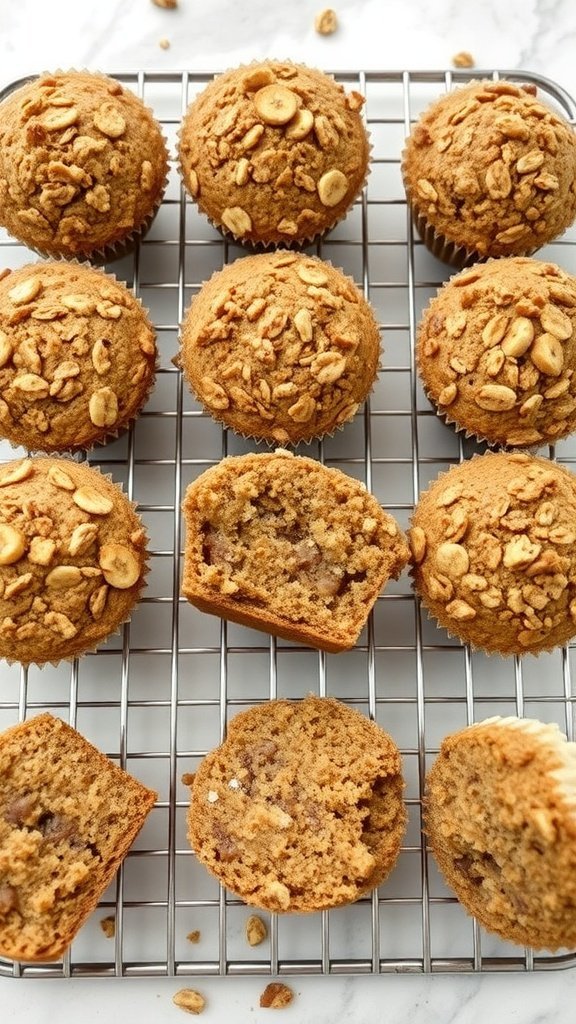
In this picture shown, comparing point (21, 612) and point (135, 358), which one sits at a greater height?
point (135, 358)

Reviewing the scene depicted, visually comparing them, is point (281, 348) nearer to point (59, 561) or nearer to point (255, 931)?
point (59, 561)

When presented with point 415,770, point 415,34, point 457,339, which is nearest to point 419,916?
point 415,770

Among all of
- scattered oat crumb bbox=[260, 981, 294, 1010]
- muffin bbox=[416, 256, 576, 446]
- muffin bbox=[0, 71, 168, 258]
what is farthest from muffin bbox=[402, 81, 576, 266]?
scattered oat crumb bbox=[260, 981, 294, 1010]

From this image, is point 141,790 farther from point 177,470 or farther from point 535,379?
point 535,379

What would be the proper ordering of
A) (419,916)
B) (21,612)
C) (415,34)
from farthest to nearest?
(415,34) < (419,916) < (21,612)

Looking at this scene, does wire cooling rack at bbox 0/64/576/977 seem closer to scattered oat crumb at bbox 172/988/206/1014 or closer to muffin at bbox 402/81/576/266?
scattered oat crumb at bbox 172/988/206/1014

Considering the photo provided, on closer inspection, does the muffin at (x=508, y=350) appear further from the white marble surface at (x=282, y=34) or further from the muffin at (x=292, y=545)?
the white marble surface at (x=282, y=34)

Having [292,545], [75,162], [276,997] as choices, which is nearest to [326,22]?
[75,162]
